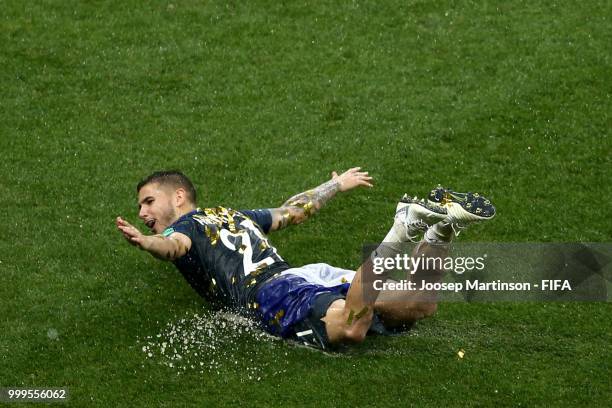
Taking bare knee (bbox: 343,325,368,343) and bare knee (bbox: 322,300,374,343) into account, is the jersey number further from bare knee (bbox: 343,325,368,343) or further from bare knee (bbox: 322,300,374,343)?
bare knee (bbox: 343,325,368,343)

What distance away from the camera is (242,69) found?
49.2 ft

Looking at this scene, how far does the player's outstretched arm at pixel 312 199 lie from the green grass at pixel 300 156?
1.69 feet

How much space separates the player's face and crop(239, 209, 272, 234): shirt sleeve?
70cm

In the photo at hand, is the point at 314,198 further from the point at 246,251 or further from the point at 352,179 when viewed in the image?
the point at 246,251

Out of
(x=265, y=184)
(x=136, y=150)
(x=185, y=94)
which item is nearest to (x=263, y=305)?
(x=265, y=184)

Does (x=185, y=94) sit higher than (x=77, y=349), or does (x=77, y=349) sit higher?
(x=185, y=94)

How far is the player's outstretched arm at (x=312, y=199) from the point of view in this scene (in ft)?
37.9

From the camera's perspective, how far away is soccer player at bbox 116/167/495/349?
10.0 m

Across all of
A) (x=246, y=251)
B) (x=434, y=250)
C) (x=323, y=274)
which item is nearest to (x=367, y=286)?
(x=434, y=250)

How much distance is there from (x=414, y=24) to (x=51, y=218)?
5927mm

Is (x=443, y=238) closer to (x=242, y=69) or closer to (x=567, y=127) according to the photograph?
(x=567, y=127)

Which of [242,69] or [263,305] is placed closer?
[263,305]

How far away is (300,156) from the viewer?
13555mm

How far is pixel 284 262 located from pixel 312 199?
998mm
